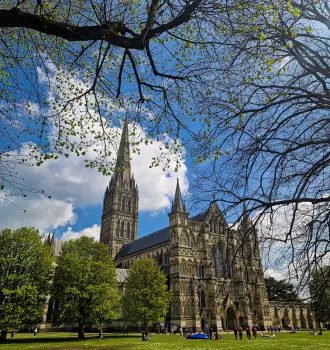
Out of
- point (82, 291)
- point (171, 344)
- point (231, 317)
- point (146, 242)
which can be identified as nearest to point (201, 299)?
point (231, 317)

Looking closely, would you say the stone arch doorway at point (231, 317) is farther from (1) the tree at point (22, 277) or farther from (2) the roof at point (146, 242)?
(1) the tree at point (22, 277)

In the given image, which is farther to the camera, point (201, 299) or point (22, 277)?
point (201, 299)

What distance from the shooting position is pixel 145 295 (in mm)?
38812

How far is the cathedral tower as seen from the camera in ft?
260

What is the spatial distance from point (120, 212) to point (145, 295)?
44.0 meters

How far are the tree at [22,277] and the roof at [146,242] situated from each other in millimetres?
27546

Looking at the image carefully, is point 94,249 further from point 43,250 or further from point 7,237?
point 7,237

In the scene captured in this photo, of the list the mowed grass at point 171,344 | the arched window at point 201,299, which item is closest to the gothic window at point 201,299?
the arched window at point 201,299

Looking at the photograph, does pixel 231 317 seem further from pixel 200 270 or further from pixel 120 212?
pixel 120 212

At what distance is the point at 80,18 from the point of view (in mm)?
7656

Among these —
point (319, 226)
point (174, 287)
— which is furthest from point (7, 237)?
point (319, 226)

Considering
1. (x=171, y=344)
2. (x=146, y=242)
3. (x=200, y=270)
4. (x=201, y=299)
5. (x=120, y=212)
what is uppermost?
(x=120, y=212)

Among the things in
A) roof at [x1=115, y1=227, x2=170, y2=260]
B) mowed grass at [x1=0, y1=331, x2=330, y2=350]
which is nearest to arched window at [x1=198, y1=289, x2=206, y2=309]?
roof at [x1=115, y1=227, x2=170, y2=260]

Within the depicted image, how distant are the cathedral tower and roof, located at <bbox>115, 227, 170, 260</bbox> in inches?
164
